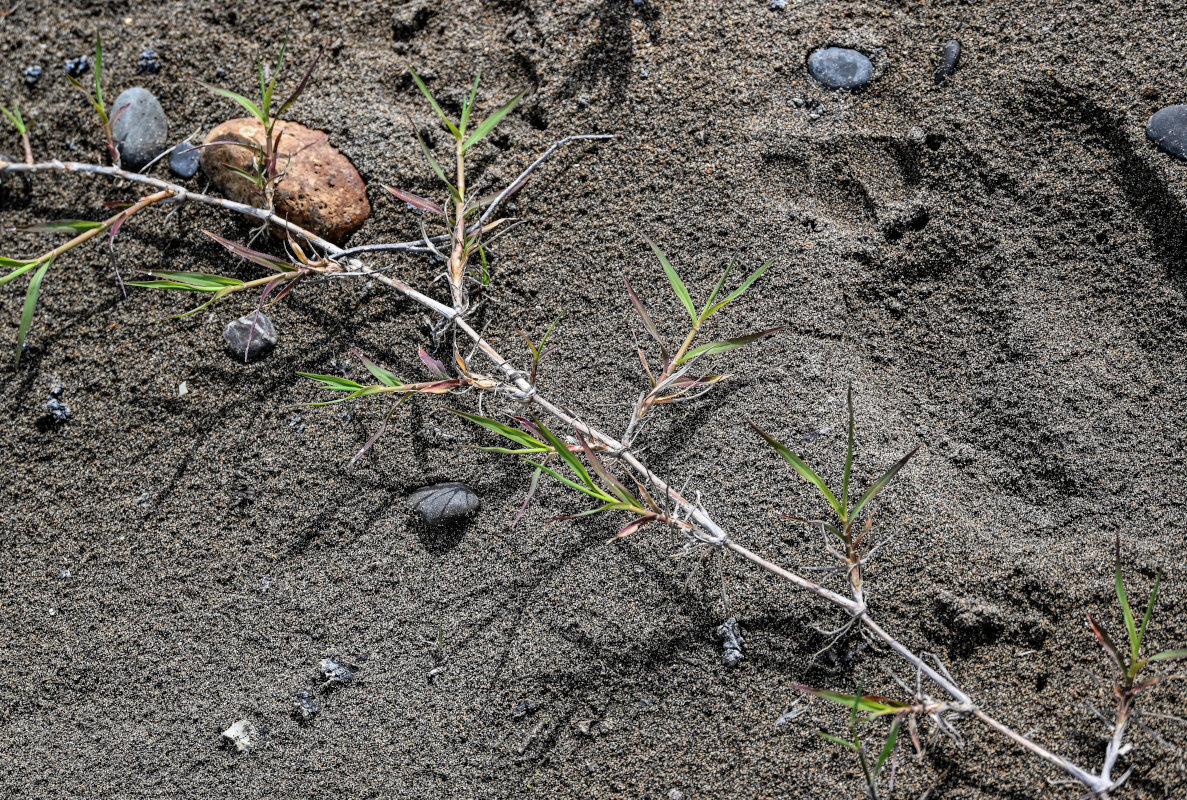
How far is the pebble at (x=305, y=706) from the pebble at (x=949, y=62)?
190 centimetres

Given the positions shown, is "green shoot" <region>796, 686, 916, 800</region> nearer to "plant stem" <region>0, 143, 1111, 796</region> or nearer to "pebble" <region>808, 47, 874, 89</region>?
"plant stem" <region>0, 143, 1111, 796</region>

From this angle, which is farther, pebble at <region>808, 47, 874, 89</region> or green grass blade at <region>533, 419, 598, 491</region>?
pebble at <region>808, 47, 874, 89</region>

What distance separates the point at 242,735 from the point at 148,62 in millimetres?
1563

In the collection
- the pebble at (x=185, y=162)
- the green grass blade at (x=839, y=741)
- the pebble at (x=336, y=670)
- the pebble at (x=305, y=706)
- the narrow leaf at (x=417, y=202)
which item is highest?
the narrow leaf at (x=417, y=202)

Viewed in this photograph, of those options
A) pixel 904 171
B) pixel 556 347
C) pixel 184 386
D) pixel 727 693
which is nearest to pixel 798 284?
pixel 904 171

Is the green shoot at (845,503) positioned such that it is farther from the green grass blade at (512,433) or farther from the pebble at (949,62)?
the pebble at (949,62)

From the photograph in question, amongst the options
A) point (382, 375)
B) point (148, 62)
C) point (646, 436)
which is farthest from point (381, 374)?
point (148, 62)

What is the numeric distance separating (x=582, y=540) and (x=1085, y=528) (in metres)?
1.02

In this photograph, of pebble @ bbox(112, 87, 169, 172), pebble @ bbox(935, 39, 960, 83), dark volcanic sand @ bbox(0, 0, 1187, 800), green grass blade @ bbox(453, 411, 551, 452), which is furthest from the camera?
pebble @ bbox(112, 87, 169, 172)

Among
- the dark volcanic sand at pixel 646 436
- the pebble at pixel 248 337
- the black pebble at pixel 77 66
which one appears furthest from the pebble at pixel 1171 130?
the black pebble at pixel 77 66

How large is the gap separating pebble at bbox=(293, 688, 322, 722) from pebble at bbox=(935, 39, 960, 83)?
6.22 ft

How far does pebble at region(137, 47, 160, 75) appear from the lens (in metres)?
1.81

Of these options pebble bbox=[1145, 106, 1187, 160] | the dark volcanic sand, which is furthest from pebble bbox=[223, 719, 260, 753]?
pebble bbox=[1145, 106, 1187, 160]

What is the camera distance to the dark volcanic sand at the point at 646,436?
1519 mm
